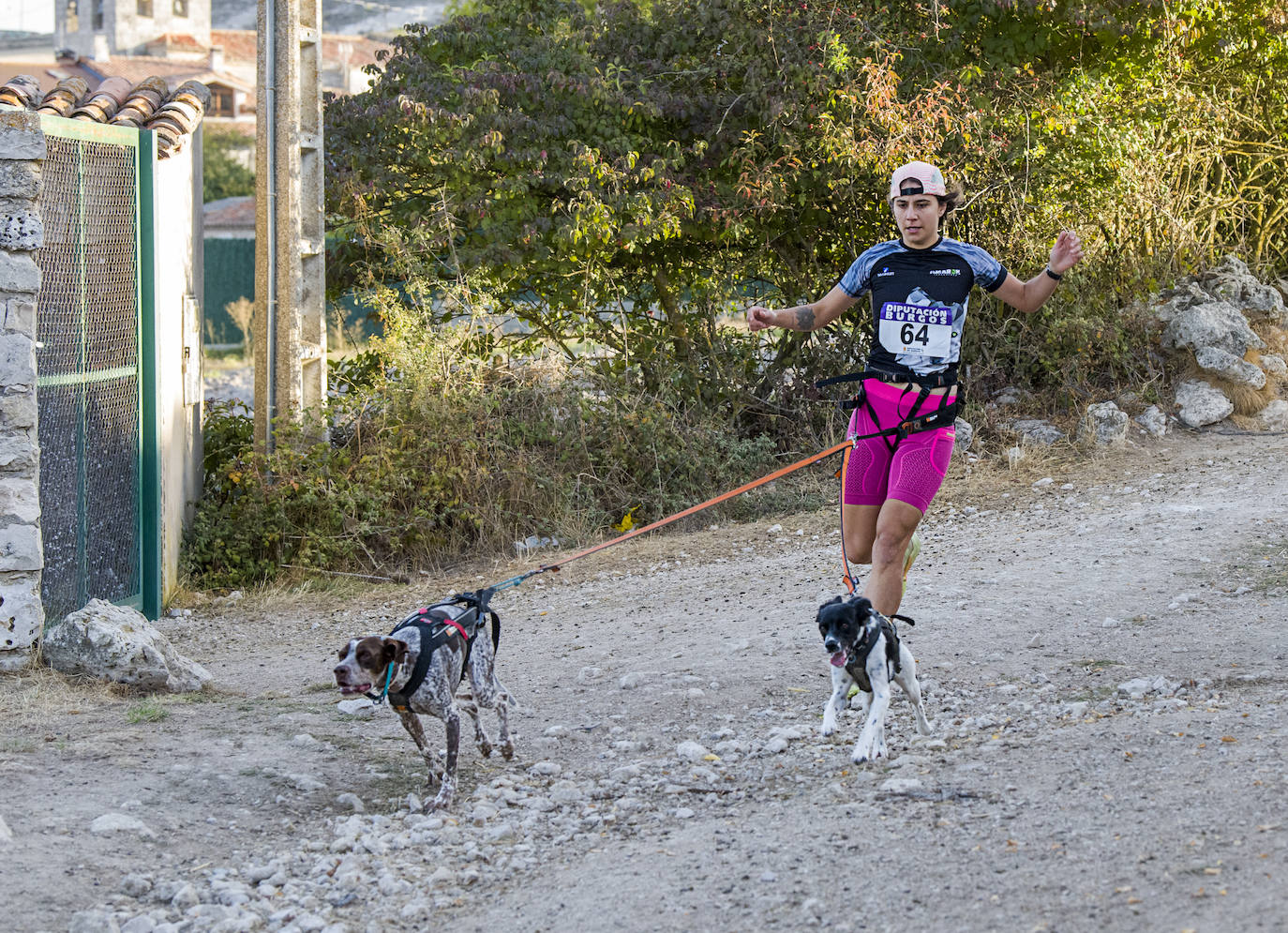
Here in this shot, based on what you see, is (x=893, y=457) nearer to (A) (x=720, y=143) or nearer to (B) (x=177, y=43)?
(A) (x=720, y=143)

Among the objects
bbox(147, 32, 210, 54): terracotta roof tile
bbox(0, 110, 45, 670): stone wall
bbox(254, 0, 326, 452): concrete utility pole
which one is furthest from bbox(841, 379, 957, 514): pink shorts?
bbox(147, 32, 210, 54): terracotta roof tile

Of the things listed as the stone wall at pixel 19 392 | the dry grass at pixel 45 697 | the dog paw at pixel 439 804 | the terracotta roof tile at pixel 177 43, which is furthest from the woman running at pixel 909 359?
the terracotta roof tile at pixel 177 43

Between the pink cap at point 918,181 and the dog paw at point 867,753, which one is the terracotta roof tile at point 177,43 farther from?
the dog paw at point 867,753

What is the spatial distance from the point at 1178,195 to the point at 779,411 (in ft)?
13.6

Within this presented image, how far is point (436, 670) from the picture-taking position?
4.42 meters

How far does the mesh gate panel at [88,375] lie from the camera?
→ 254 inches

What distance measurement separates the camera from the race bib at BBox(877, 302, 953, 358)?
4887 mm

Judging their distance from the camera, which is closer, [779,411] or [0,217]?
[0,217]

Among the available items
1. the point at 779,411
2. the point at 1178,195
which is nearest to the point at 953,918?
the point at 779,411

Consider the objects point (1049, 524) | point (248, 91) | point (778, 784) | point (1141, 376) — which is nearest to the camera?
point (778, 784)

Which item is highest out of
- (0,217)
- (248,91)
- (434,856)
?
(248,91)

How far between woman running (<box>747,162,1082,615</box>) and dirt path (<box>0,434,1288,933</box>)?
78 cm

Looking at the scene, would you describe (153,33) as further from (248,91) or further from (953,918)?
(953,918)

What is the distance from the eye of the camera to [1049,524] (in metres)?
8.37
